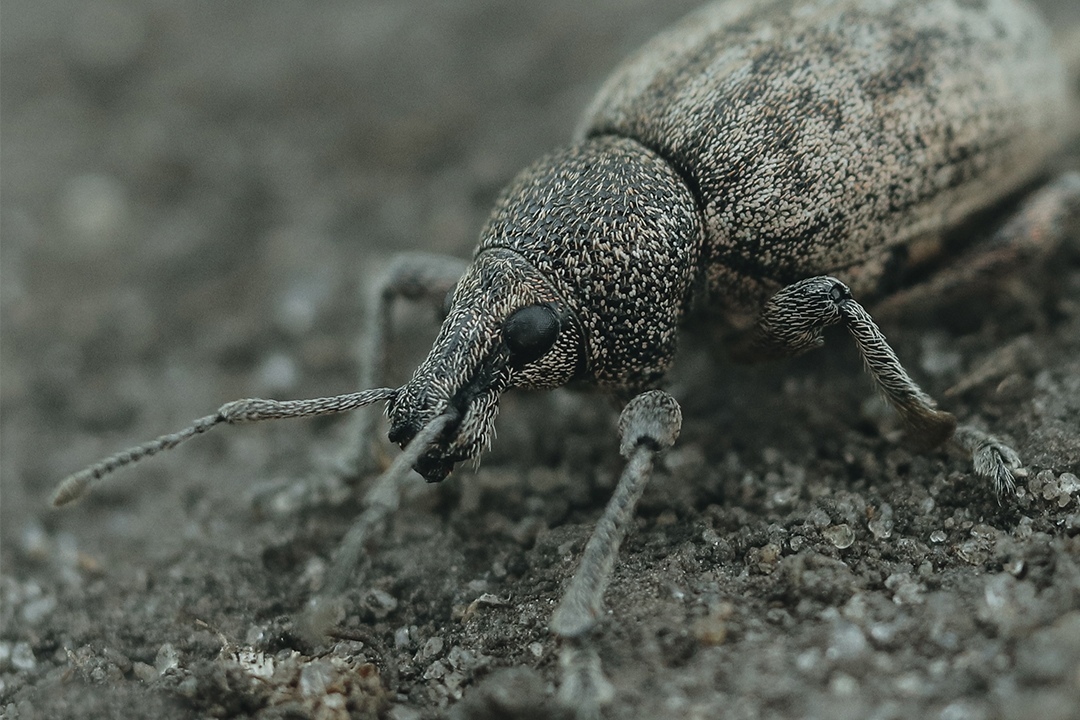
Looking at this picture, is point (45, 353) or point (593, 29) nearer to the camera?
point (45, 353)

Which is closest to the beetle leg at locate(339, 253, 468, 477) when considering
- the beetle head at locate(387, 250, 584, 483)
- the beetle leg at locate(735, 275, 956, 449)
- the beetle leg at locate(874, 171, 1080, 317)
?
the beetle head at locate(387, 250, 584, 483)

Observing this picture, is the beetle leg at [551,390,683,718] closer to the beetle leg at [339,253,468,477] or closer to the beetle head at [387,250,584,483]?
the beetle head at [387,250,584,483]

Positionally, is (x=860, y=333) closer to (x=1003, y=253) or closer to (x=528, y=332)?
(x=1003, y=253)

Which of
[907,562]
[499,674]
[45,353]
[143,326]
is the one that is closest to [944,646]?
[907,562]

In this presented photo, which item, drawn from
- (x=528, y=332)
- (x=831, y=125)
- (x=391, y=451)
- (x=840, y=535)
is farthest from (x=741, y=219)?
(x=391, y=451)

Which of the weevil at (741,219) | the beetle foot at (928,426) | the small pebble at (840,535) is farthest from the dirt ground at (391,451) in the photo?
the weevil at (741,219)

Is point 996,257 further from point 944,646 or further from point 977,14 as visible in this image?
point 944,646
